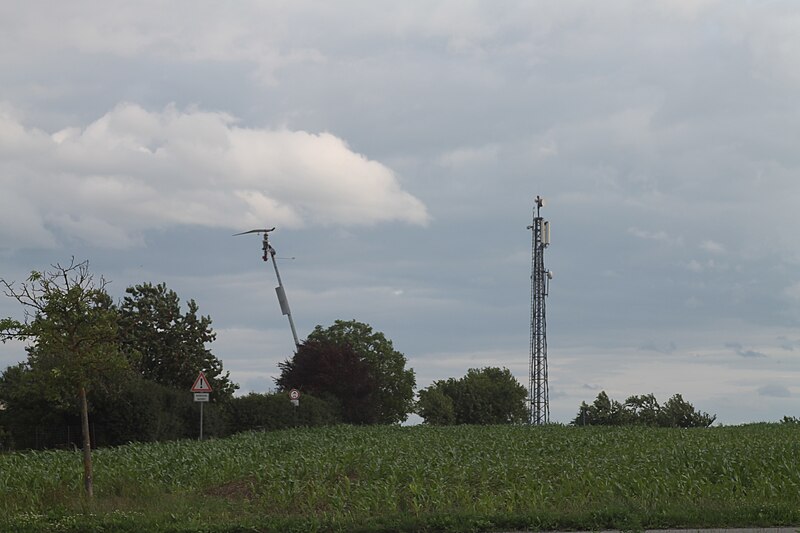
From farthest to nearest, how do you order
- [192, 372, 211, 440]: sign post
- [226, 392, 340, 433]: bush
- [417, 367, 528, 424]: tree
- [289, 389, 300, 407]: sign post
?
[417, 367, 528, 424]: tree
[289, 389, 300, 407]: sign post
[226, 392, 340, 433]: bush
[192, 372, 211, 440]: sign post

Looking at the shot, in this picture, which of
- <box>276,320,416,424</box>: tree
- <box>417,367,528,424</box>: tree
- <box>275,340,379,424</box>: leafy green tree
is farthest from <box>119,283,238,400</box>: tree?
<box>417,367,528,424</box>: tree

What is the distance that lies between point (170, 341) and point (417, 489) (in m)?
39.8

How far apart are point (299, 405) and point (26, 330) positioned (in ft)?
100

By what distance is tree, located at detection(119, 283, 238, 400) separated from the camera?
176 ft

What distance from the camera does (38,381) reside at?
57.8 ft

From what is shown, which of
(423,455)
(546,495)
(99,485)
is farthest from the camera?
(423,455)

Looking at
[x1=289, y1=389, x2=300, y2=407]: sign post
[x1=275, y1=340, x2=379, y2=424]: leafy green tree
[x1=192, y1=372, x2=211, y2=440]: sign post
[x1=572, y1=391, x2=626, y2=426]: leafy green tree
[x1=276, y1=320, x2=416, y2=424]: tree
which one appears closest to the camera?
[x1=192, y1=372, x2=211, y2=440]: sign post

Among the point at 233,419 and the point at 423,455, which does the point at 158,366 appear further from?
the point at 423,455

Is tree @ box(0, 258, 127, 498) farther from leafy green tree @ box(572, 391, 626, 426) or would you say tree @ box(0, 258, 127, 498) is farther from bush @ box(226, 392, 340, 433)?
leafy green tree @ box(572, 391, 626, 426)

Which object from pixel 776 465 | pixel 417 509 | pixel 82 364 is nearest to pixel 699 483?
pixel 776 465

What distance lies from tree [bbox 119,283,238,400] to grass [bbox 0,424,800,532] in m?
28.0

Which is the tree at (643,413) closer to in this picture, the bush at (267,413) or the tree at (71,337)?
the bush at (267,413)

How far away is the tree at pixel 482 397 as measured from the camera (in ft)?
271

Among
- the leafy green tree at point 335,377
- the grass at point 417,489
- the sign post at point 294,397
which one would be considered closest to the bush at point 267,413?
the sign post at point 294,397
